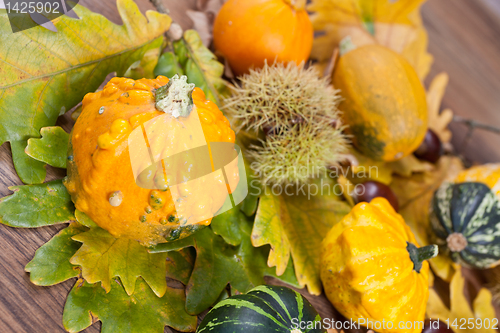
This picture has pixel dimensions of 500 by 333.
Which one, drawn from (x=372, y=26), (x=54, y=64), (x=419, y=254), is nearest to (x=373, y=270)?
(x=419, y=254)

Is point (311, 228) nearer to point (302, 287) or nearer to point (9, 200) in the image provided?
point (302, 287)

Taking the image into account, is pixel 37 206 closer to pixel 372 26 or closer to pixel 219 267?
pixel 219 267

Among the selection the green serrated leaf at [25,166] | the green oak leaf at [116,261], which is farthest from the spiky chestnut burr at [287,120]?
the green serrated leaf at [25,166]

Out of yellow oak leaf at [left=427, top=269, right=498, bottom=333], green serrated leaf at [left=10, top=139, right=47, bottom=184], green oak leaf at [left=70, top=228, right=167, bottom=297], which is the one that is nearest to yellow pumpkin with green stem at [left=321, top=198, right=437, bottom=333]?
yellow oak leaf at [left=427, top=269, right=498, bottom=333]

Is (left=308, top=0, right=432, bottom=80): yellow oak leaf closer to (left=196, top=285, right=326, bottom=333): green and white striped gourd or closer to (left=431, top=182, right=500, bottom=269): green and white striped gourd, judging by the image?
(left=431, top=182, right=500, bottom=269): green and white striped gourd

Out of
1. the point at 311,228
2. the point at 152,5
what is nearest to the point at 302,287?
the point at 311,228
